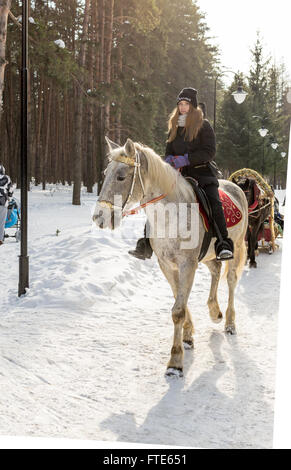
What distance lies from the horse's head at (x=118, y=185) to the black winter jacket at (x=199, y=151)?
89cm

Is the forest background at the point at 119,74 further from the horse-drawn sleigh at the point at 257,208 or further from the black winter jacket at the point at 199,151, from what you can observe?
the black winter jacket at the point at 199,151

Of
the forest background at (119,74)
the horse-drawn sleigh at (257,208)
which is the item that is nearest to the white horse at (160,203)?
the horse-drawn sleigh at (257,208)

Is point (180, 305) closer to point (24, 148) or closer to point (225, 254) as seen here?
point (225, 254)

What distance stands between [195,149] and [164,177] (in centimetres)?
71

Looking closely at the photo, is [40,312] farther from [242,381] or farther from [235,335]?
[242,381]

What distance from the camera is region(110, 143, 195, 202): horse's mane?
13.7 ft

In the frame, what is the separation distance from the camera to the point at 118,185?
3.90 m

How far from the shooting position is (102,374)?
14.1 ft

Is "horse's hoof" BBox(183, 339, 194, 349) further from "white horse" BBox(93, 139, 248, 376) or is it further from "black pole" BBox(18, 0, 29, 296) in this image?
"black pole" BBox(18, 0, 29, 296)

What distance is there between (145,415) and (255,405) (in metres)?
0.88

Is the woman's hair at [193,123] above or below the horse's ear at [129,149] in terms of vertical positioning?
above

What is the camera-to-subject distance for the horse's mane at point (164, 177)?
4164 millimetres
